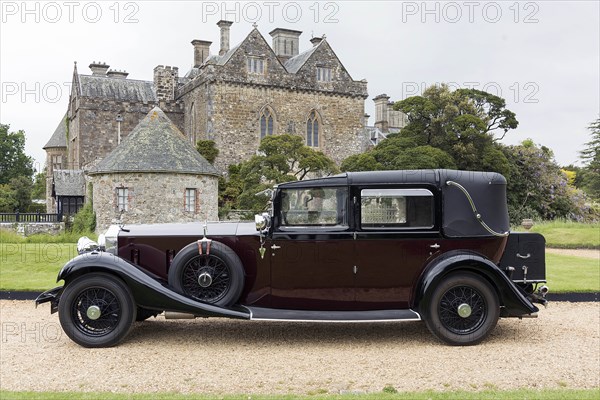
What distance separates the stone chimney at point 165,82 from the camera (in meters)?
45.1

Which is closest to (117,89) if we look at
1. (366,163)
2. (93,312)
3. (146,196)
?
(146,196)

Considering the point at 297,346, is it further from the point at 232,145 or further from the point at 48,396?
the point at 232,145

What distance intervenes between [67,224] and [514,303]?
29.8 metres

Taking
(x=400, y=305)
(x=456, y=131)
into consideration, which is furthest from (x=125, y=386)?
(x=456, y=131)

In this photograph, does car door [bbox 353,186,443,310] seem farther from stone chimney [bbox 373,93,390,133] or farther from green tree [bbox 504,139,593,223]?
stone chimney [bbox 373,93,390,133]

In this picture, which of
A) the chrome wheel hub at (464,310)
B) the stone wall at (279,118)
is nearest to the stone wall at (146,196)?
the stone wall at (279,118)

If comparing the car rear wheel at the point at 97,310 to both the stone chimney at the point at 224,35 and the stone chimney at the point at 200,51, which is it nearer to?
the stone chimney at the point at 224,35

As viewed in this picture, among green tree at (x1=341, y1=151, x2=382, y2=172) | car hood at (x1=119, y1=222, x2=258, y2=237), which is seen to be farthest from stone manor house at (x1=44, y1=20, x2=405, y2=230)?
car hood at (x1=119, y1=222, x2=258, y2=237)

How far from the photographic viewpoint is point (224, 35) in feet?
150

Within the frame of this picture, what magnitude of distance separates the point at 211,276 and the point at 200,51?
43.3 meters

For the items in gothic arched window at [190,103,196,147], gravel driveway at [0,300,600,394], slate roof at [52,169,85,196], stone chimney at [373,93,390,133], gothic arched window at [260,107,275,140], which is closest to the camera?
gravel driveway at [0,300,600,394]

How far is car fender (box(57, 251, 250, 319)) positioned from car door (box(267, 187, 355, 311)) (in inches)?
26.8

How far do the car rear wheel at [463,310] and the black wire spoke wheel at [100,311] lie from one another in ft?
12.4

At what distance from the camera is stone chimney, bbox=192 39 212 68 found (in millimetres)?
48188
